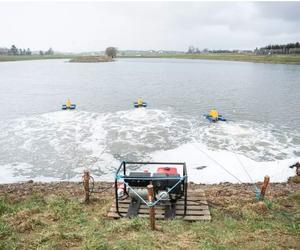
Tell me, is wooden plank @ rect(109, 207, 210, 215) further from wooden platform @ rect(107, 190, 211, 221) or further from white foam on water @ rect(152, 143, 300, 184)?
white foam on water @ rect(152, 143, 300, 184)

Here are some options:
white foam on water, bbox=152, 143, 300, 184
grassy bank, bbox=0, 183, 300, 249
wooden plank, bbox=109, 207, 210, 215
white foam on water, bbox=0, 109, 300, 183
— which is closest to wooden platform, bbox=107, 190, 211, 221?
wooden plank, bbox=109, 207, 210, 215

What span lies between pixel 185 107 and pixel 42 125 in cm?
1319

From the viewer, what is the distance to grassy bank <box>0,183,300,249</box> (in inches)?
231

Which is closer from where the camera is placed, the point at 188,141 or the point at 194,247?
the point at 194,247

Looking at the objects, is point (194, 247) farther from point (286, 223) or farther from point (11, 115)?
point (11, 115)

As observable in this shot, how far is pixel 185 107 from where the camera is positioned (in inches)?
1060

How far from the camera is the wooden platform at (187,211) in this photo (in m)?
7.22

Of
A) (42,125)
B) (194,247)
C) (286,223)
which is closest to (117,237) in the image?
(194,247)

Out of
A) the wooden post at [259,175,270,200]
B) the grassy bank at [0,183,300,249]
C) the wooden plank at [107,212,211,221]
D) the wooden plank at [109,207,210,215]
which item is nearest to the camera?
the grassy bank at [0,183,300,249]

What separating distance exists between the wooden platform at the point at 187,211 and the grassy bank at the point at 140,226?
0.23 m

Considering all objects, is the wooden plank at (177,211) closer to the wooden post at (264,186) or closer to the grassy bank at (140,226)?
the grassy bank at (140,226)

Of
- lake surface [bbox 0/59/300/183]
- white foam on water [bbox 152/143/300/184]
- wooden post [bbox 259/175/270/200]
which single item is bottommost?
white foam on water [bbox 152/143/300/184]

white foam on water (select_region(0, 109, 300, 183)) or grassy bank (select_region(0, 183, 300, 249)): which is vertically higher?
grassy bank (select_region(0, 183, 300, 249))

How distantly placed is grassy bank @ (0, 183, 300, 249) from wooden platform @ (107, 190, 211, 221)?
0.74 feet
